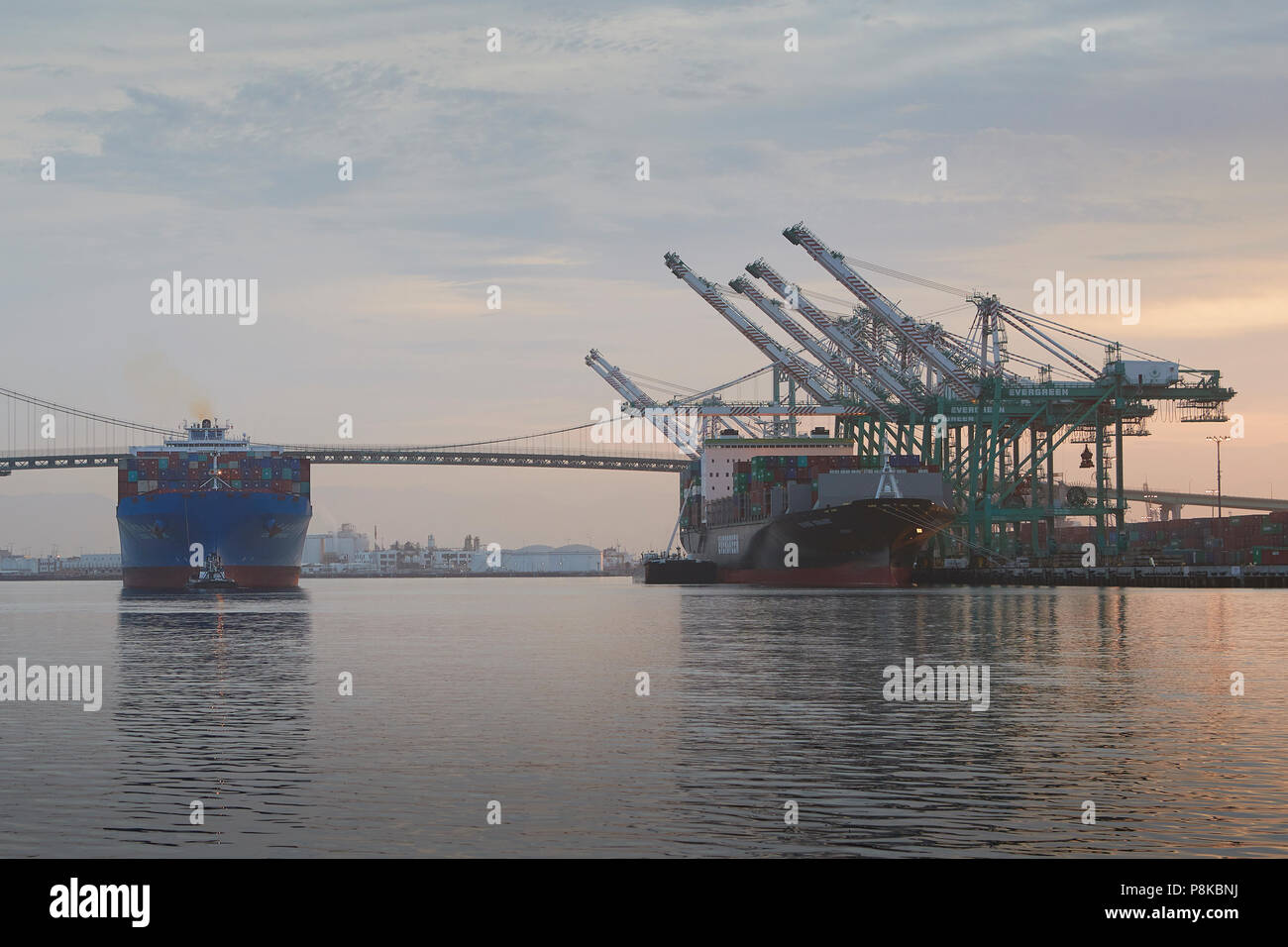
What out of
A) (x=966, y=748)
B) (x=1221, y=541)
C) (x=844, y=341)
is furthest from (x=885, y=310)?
(x=966, y=748)

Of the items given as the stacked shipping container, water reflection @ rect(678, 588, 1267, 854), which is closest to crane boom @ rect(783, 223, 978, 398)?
the stacked shipping container

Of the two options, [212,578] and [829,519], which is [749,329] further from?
[212,578]

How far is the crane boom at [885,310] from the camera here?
109250 mm

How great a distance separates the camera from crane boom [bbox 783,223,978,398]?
10925 cm

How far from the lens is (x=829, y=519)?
→ 102000 millimetres

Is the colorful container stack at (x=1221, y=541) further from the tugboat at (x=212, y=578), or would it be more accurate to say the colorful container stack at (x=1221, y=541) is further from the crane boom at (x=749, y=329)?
the tugboat at (x=212, y=578)

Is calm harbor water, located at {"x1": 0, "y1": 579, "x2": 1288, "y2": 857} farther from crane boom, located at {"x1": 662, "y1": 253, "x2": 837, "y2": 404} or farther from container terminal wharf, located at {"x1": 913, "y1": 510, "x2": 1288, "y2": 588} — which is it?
crane boom, located at {"x1": 662, "y1": 253, "x2": 837, "y2": 404}

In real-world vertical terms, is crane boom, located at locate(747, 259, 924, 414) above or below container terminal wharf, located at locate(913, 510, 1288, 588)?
above

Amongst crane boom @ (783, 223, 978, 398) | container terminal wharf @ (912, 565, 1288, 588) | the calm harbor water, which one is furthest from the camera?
crane boom @ (783, 223, 978, 398)

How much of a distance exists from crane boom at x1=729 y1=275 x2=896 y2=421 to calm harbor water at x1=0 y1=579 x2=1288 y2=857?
71.3 metres

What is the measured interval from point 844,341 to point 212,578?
58.9m

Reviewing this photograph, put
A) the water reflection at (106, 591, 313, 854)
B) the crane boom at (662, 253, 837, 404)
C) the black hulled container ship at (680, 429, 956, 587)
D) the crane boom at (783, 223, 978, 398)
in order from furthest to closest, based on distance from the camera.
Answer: the crane boom at (662, 253, 837, 404), the crane boom at (783, 223, 978, 398), the black hulled container ship at (680, 429, 956, 587), the water reflection at (106, 591, 313, 854)

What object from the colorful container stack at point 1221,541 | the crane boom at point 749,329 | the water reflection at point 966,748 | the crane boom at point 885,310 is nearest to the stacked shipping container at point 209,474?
the crane boom at point 749,329
